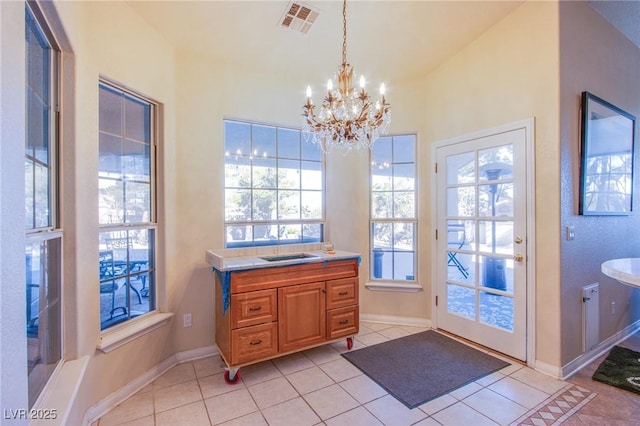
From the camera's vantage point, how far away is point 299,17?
2416mm

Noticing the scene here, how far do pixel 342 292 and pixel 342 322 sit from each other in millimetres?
290

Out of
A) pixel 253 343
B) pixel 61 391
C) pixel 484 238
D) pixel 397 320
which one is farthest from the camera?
pixel 397 320

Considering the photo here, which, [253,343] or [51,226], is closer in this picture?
[51,226]

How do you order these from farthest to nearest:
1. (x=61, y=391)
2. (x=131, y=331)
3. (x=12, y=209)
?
(x=131, y=331)
(x=61, y=391)
(x=12, y=209)

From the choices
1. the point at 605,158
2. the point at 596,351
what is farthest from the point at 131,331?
the point at 605,158

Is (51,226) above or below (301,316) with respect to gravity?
above

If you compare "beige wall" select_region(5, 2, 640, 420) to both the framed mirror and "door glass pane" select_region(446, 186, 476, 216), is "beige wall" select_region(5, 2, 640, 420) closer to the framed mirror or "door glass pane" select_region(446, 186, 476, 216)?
the framed mirror

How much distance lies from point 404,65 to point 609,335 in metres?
3.41

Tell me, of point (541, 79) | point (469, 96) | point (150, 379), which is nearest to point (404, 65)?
point (469, 96)

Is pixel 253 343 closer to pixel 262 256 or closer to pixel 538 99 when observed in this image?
pixel 262 256

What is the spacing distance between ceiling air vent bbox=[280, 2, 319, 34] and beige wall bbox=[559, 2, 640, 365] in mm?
2000

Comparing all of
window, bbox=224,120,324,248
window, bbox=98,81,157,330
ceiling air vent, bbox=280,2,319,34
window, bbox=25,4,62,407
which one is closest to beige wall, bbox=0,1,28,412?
window, bbox=25,4,62,407

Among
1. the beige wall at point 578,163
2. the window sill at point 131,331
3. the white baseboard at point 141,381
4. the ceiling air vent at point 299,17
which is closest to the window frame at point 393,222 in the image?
the beige wall at point 578,163

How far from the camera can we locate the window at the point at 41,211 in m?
1.29
